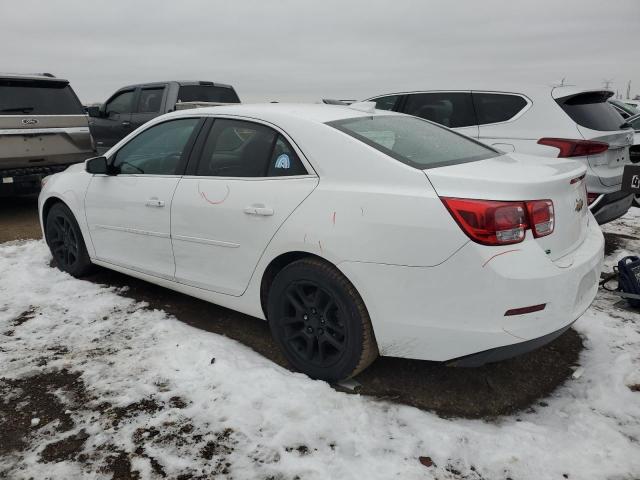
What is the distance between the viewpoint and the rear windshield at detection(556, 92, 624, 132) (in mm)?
4980

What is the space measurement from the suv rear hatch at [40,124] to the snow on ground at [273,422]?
13.8ft

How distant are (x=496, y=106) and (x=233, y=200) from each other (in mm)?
3519

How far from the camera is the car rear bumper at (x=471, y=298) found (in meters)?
2.36

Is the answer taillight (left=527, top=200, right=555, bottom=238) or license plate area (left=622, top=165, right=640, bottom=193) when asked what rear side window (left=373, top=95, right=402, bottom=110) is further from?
taillight (left=527, top=200, right=555, bottom=238)

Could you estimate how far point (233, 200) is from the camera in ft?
10.5

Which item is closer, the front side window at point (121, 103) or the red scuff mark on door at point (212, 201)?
the red scuff mark on door at point (212, 201)

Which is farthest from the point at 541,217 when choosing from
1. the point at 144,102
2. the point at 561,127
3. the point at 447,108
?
the point at 144,102

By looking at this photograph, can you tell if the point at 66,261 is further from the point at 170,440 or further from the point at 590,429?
the point at 590,429

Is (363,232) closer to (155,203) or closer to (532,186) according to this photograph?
(532,186)

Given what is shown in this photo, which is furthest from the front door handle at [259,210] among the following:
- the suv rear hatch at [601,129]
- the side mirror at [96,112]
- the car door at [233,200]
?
the side mirror at [96,112]

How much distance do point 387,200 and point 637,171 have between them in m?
2.74

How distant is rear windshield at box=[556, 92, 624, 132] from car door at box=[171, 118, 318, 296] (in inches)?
131

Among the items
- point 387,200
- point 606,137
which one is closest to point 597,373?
→ point 387,200

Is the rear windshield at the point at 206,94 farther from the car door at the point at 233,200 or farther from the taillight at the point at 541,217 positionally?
the taillight at the point at 541,217
